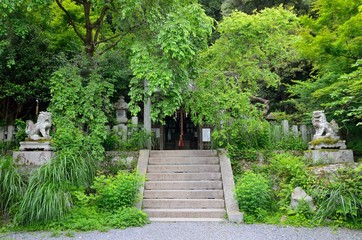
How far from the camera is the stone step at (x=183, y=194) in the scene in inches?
274

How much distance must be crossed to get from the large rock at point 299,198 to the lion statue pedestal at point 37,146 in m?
5.66

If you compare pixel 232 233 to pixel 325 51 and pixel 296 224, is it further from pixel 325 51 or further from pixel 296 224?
pixel 325 51

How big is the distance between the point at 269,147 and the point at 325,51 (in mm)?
3133

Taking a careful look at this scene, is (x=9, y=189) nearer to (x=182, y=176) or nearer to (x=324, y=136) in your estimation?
(x=182, y=176)

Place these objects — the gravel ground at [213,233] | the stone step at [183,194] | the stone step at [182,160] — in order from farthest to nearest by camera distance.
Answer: the stone step at [182,160] → the stone step at [183,194] → the gravel ground at [213,233]

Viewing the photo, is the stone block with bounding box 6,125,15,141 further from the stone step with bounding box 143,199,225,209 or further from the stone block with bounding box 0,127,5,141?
the stone step with bounding box 143,199,225,209

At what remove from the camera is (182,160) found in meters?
8.33

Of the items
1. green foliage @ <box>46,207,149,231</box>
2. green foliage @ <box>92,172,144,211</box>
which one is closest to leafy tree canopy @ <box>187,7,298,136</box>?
green foliage @ <box>92,172,144,211</box>

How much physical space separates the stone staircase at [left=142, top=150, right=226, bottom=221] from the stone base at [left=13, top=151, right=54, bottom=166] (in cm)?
254

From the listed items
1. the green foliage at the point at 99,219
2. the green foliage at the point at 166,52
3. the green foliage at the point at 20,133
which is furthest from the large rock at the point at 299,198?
the green foliage at the point at 20,133

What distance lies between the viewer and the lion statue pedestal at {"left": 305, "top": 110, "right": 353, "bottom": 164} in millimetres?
7258

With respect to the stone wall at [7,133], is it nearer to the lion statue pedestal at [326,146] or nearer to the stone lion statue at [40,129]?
the stone lion statue at [40,129]

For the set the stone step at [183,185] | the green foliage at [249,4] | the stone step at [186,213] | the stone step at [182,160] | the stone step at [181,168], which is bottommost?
the stone step at [186,213]

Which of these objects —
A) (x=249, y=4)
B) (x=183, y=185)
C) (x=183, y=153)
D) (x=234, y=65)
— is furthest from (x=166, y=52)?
(x=249, y=4)
